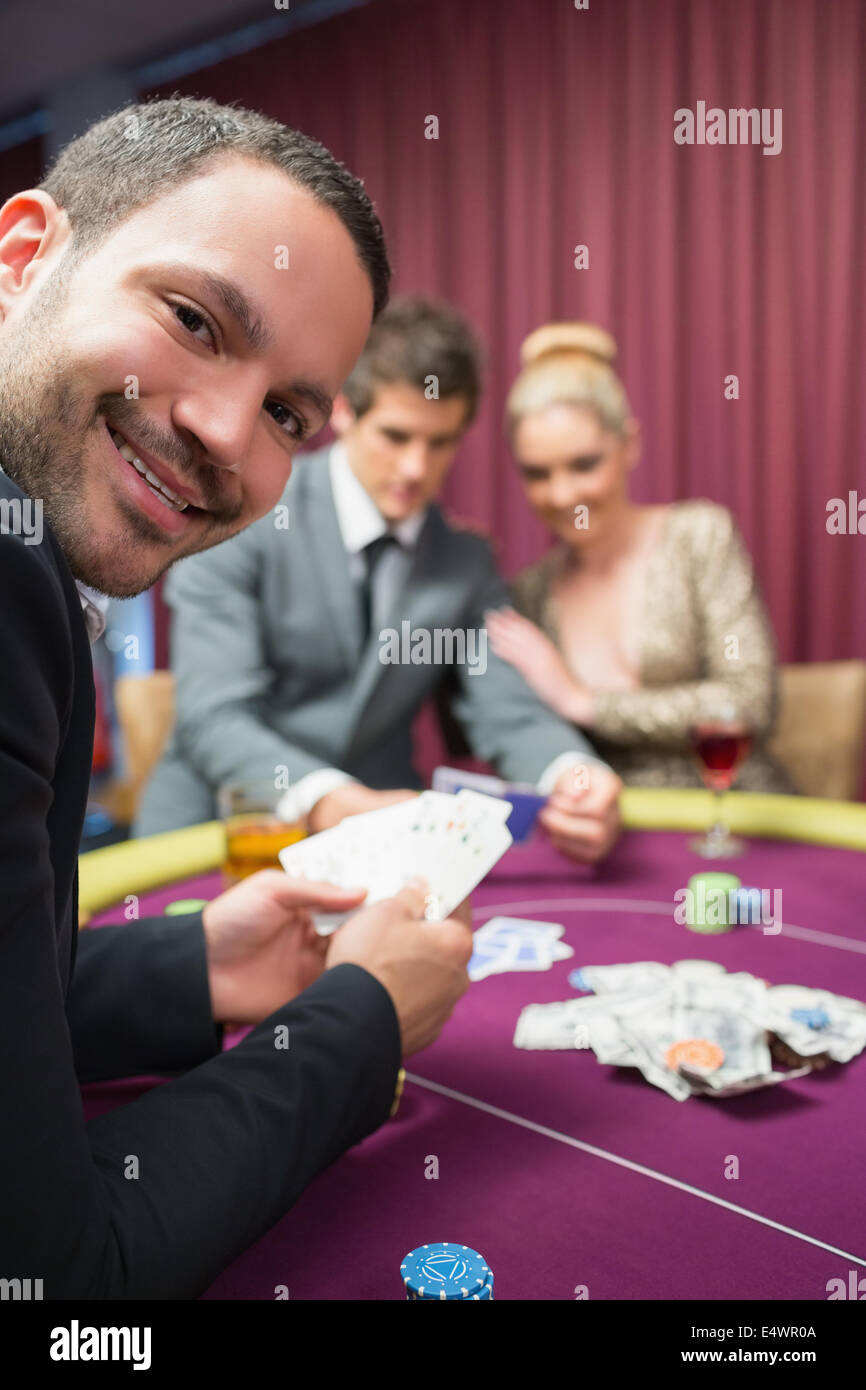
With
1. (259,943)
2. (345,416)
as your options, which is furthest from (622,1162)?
(345,416)

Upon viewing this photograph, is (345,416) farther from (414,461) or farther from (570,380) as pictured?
(570,380)

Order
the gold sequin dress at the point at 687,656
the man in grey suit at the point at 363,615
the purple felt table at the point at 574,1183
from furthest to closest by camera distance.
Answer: the gold sequin dress at the point at 687,656 → the man in grey suit at the point at 363,615 → the purple felt table at the point at 574,1183

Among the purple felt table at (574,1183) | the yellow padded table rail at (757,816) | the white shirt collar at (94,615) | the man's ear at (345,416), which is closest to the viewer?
the purple felt table at (574,1183)

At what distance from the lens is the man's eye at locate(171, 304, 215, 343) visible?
819 mm

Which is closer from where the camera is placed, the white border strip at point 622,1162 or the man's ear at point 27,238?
the white border strip at point 622,1162

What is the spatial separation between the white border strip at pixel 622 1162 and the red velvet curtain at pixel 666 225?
2919 mm

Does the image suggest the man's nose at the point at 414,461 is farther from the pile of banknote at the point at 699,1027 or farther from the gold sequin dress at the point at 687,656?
the pile of banknote at the point at 699,1027

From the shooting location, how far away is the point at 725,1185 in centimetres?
81

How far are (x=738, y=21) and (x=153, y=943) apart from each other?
143 inches

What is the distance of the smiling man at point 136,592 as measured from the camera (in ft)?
2.02

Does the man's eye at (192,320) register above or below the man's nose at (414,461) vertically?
below

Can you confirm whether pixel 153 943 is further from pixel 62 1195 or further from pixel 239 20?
pixel 239 20

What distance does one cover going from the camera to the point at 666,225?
145 inches

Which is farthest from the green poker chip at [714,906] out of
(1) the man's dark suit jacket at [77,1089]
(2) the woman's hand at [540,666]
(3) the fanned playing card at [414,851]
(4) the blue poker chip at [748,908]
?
(2) the woman's hand at [540,666]
